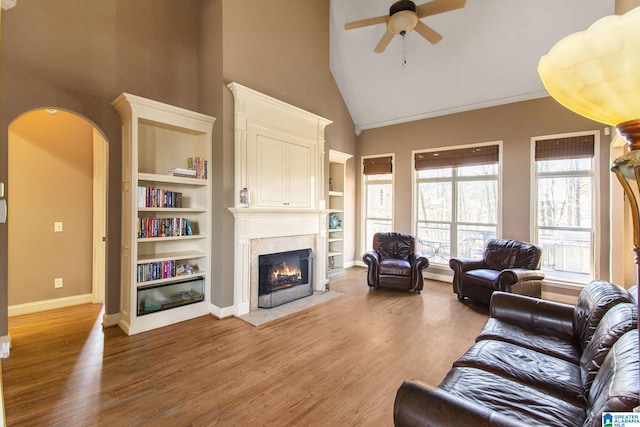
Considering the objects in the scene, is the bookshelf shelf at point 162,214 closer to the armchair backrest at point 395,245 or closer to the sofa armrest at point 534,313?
the armchair backrest at point 395,245

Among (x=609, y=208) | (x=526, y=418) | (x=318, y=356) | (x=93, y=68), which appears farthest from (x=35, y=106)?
(x=609, y=208)

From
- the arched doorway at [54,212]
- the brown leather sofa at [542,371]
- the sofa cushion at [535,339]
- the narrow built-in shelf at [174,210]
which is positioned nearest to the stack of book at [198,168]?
the narrow built-in shelf at [174,210]

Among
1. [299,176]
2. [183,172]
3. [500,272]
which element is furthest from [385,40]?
[500,272]

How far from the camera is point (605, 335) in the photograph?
1.66 meters

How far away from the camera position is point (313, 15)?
5.02 meters

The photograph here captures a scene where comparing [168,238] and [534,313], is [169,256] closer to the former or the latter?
[168,238]

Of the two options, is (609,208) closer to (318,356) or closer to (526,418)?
(526,418)

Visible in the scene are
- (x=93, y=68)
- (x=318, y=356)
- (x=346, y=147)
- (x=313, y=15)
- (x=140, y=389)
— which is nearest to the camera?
(x=140, y=389)

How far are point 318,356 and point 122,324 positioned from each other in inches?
92.9

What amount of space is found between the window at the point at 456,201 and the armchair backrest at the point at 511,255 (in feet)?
1.99

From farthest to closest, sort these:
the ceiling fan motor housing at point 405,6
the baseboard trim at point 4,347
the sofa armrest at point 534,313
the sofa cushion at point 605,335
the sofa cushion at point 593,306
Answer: the ceiling fan motor housing at point 405,6 < the baseboard trim at point 4,347 < the sofa armrest at point 534,313 < the sofa cushion at point 593,306 < the sofa cushion at point 605,335

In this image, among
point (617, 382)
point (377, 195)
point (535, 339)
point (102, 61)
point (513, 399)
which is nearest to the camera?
point (617, 382)

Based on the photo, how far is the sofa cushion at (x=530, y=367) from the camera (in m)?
1.66

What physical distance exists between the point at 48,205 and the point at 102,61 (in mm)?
2069
